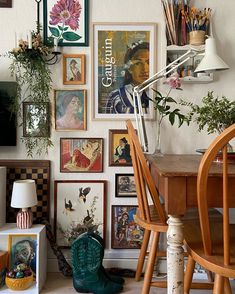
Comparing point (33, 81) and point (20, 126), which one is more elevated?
point (33, 81)

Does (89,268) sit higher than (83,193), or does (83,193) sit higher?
(83,193)

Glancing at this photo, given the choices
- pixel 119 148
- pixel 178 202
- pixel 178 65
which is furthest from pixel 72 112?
pixel 178 202

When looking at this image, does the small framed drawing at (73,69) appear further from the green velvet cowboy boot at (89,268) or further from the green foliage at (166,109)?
the green velvet cowboy boot at (89,268)

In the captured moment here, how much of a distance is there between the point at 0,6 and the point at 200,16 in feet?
4.53

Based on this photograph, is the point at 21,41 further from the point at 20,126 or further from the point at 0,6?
the point at 20,126

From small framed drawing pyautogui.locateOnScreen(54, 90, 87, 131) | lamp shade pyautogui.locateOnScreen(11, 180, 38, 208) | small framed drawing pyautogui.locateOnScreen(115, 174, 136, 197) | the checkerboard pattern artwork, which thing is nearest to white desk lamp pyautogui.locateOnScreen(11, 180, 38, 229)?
lamp shade pyautogui.locateOnScreen(11, 180, 38, 208)

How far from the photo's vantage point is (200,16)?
2.47 metres

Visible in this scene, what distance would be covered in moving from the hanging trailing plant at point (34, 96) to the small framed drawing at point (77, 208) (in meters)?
0.33

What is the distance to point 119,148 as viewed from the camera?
262 cm

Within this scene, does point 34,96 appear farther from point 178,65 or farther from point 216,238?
point 216,238

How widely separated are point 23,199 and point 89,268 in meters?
0.60

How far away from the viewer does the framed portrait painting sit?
8.43 feet

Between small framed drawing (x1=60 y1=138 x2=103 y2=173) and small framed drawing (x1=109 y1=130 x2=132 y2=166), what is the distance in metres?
0.08

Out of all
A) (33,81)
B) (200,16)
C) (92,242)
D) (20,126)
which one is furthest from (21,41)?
(92,242)
